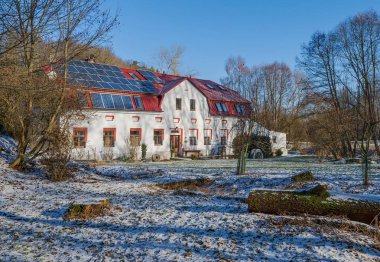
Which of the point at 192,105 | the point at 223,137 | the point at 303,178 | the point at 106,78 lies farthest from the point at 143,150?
the point at 303,178

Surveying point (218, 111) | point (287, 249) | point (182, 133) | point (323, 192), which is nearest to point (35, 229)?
point (287, 249)

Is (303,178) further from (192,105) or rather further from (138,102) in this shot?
(192,105)

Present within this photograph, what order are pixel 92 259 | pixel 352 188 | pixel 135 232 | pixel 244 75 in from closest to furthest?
pixel 92 259, pixel 135 232, pixel 352 188, pixel 244 75

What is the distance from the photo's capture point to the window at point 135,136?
25834 millimetres

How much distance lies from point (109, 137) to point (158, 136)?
462 centimetres

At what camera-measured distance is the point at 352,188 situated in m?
10.0

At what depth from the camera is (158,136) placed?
92.0 ft

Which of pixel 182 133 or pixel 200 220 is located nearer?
pixel 200 220

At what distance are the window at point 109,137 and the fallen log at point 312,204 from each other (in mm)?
19335

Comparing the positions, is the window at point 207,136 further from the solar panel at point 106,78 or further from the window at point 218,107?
the solar panel at point 106,78

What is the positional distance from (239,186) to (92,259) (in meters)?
7.21

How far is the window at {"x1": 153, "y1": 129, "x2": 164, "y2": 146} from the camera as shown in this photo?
27825mm

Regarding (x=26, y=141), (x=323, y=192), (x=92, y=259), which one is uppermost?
(x=26, y=141)

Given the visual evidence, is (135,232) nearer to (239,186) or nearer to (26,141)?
(239,186)
